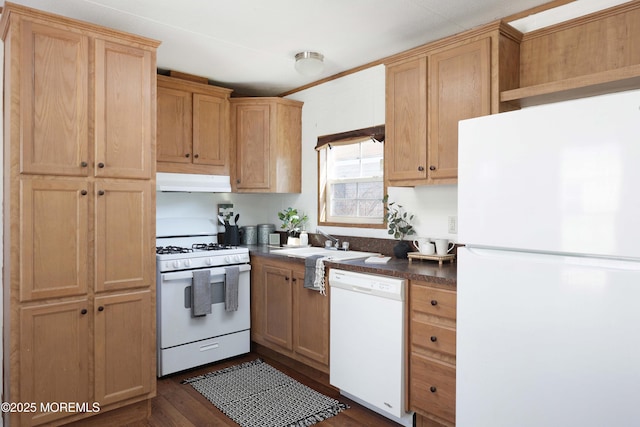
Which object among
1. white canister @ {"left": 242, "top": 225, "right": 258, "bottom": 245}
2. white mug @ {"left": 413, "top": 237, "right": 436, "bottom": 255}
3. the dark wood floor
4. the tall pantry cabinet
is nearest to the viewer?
the tall pantry cabinet

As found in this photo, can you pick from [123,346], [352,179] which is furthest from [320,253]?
[123,346]

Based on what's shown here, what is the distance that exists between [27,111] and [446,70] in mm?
2357

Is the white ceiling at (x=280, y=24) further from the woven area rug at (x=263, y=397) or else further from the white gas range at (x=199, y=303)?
the woven area rug at (x=263, y=397)

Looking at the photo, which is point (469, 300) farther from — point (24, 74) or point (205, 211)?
point (205, 211)

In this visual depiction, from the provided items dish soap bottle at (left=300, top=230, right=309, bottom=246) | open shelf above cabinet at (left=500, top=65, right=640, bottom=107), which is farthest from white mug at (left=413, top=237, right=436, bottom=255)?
dish soap bottle at (left=300, top=230, right=309, bottom=246)

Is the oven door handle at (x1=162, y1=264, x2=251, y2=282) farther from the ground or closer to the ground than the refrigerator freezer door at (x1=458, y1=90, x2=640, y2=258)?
closer to the ground

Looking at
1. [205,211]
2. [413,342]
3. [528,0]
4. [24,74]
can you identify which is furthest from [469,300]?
[205,211]

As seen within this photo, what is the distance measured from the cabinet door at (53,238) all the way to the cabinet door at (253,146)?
1.72m

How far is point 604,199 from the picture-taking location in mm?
1450

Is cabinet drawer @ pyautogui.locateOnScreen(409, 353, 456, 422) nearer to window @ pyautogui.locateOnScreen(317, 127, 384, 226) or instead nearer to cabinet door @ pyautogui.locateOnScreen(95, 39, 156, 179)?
window @ pyautogui.locateOnScreen(317, 127, 384, 226)

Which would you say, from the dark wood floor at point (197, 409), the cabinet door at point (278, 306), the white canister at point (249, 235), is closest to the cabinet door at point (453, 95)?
the cabinet door at point (278, 306)

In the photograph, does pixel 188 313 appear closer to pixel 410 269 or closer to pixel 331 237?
pixel 331 237

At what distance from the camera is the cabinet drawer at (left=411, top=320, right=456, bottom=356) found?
7.23ft

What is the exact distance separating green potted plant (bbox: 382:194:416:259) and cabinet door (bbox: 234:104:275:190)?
126 centimetres
